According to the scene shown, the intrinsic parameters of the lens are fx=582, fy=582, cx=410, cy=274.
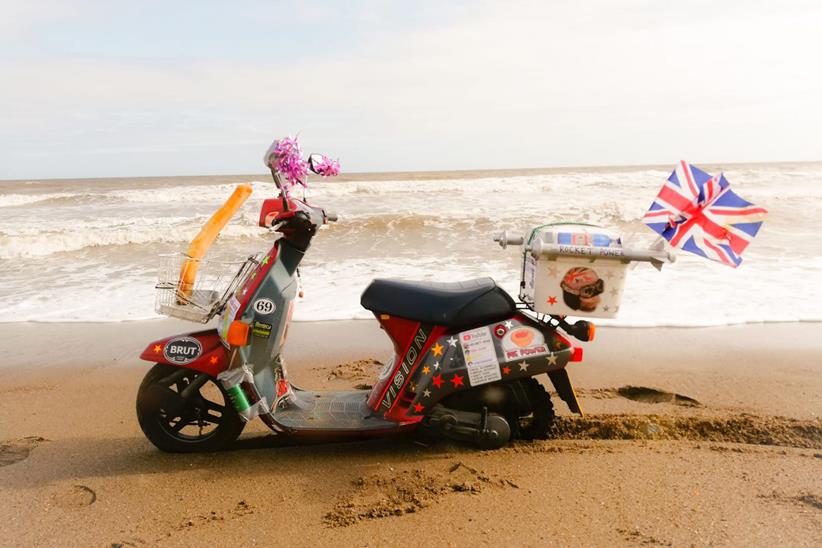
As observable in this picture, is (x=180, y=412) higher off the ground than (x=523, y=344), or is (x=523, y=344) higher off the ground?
(x=523, y=344)

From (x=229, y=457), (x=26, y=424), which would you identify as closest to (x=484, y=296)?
(x=229, y=457)

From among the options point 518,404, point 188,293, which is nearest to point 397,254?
point 518,404

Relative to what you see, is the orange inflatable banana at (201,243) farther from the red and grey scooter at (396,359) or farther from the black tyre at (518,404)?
the black tyre at (518,404)

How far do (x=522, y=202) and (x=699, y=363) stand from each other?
1469cm

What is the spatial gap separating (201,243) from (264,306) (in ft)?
1.54

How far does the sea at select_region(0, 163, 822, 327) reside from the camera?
21.5ft

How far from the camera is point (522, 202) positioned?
1911 cm

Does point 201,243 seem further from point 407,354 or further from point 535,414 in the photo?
point 535,414

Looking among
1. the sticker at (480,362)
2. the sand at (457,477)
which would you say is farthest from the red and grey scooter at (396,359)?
the sand at (457,477)

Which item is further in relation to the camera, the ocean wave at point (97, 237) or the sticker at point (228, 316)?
the ocean wave at point (97, 237)

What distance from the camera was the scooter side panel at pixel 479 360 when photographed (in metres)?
3.15

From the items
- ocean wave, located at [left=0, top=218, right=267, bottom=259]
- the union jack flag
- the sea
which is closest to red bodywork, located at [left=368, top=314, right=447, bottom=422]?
the union jack flag

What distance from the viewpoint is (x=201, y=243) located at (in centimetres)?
308

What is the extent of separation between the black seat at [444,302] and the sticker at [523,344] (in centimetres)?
11
